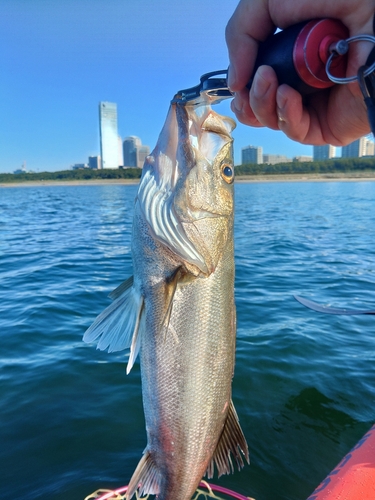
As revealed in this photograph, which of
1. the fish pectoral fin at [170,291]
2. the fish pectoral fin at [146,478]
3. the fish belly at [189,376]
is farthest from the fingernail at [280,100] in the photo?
the fish pectoral fin at [146,478]

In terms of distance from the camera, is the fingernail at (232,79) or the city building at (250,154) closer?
the fingernail at (232,79)

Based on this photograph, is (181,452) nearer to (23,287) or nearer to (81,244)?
(23,287)

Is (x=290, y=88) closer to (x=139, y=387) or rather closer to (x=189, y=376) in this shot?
(x=189, y=376)

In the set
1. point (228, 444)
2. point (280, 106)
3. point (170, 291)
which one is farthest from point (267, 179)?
point (170, 291)

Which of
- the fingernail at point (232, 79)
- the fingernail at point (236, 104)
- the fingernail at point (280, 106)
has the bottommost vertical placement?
the fingernail at point (280, 106)

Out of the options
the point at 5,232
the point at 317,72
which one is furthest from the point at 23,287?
the point at 5,232

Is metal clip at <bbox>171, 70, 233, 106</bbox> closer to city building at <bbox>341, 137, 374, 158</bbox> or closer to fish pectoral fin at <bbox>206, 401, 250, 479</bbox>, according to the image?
city building at <bbox>341, 137, 374, 158</bbox>

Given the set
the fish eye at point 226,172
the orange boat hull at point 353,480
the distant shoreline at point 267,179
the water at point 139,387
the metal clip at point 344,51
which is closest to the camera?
the metal clip at point 344,51

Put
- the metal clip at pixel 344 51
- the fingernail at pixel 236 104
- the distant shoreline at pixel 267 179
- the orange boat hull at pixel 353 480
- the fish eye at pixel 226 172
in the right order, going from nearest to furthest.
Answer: the metal clip at pixel 344 51 < the fish eye at pixel 226 172 < the fingernail at pixel 236 104 < the orange boat hull at pixel 353 480 < the distant shoreline at pixel 267 179

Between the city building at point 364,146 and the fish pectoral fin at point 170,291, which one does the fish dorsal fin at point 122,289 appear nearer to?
the fish pectoral fin at point 170,291
